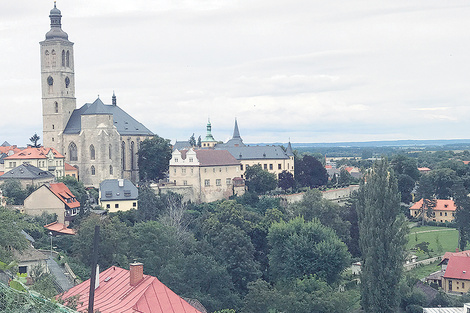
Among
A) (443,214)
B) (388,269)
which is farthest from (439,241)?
(388,269)

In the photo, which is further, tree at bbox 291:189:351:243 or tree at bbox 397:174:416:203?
tree at bbox 397:174:416:203

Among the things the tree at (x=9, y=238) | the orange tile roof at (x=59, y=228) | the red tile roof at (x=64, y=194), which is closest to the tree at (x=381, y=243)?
the tree at (x=9, y=238)

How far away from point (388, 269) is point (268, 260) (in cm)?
1506

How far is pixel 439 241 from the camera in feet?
211

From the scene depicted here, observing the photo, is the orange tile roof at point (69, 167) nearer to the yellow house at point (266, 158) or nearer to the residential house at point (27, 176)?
the residential house at point (27, 176)

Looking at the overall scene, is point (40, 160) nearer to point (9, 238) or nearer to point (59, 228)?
point (59, 228)

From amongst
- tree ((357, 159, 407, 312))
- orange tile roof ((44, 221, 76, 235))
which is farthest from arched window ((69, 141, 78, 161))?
tree ((357, 159, 407, 312))

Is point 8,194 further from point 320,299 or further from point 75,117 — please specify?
point 320,299

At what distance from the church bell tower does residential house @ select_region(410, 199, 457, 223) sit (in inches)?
1712

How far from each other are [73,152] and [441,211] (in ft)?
146

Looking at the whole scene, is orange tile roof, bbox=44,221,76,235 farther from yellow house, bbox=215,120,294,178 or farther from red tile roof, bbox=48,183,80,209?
yellow house, bbox=215,120,294,178

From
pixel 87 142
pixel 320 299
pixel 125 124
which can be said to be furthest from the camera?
pixel 125 124

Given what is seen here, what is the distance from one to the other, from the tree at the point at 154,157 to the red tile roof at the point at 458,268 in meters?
35.0

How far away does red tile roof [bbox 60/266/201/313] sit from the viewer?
2491 centimetres
